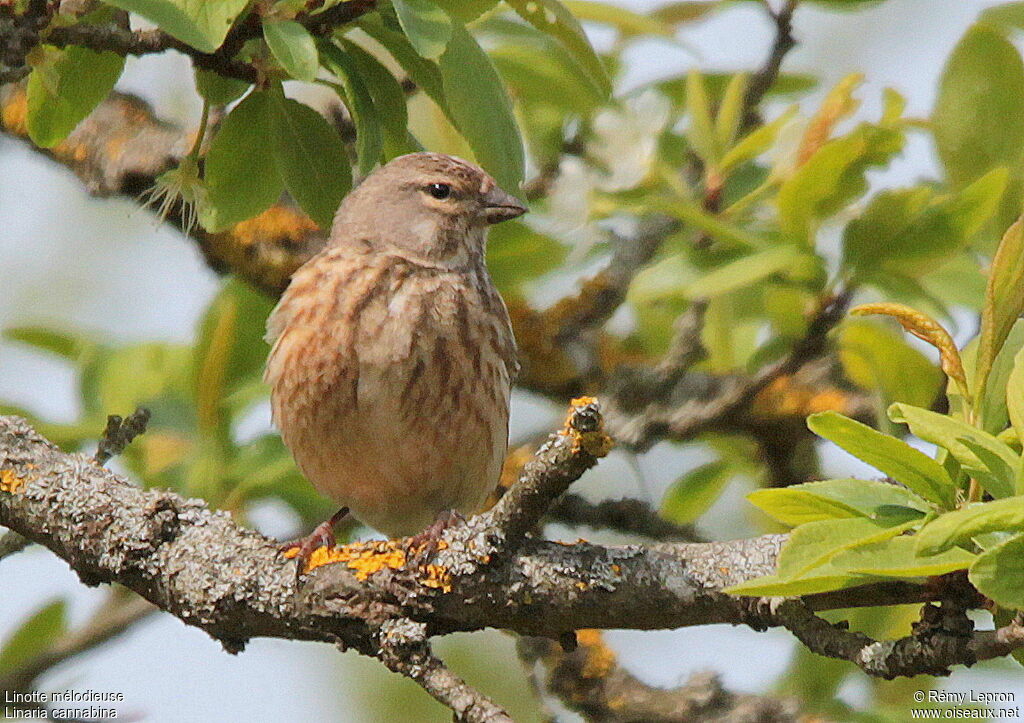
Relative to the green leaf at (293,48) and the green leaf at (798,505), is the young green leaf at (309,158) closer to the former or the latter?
the green leaf at (293,48)

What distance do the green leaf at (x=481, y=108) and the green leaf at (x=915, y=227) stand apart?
5.38 feet

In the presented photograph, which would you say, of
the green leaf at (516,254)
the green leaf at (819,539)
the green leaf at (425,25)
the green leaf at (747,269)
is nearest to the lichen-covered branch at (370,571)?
the green leaf at (819,539)

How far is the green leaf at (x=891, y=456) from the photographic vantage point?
8.96 feet

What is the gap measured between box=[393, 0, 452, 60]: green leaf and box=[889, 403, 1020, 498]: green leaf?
129cm

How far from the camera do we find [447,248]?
222 inches

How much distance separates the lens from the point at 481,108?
342cm

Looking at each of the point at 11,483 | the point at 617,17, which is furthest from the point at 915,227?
the point at 11,483

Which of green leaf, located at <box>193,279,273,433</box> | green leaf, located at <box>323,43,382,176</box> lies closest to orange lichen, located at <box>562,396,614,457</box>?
green leaf, located at <box>323,43,382,176</box>

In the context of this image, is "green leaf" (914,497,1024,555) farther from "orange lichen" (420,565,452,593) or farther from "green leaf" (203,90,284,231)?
"green leaf" (203,90,284,231)

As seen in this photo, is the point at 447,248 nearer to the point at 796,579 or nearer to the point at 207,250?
the point at 207,250

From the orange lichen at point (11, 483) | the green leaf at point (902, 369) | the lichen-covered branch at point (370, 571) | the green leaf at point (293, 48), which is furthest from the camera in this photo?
the green leaf at point (902, 369)

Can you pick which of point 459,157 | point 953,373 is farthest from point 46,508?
point 953,373

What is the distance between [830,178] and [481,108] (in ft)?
5.31

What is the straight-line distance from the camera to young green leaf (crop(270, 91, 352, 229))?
3.67 meters
